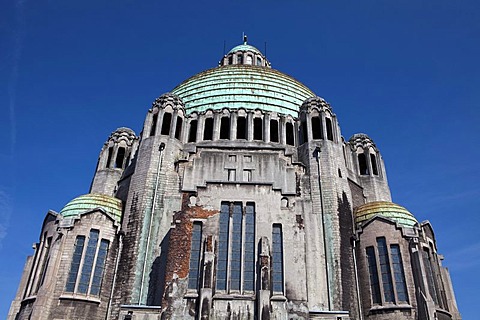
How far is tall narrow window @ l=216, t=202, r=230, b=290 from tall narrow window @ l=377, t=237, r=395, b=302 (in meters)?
10.2

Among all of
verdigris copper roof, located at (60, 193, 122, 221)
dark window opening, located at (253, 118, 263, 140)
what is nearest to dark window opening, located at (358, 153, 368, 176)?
dark window opening, located at (253, 118, 263, 140)

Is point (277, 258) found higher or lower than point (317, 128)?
lower

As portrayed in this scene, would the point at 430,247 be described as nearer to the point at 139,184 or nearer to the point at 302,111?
the point at 302,111

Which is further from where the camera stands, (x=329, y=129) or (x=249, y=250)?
(x=329, y=129)

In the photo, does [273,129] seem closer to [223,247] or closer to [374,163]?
[374,163]

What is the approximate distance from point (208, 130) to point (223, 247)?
14.1 m

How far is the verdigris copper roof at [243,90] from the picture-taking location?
40125mm

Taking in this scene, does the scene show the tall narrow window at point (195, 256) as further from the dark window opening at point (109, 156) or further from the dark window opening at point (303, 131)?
the dark window opening at point (109, 156)

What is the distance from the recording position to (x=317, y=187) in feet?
104

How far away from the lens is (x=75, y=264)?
2783 cm

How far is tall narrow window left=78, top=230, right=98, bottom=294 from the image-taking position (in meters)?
27.4

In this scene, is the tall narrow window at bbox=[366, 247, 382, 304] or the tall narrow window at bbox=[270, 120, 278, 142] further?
the tall narrow window at bbox=[270, 120, 278, 142]

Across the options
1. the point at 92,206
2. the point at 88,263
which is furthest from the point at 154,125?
the point at 88,263

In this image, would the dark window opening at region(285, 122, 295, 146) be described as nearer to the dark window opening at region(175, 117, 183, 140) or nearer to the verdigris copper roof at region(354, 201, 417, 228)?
the verdigris copper roof at region(354, 201, 417, 228)
